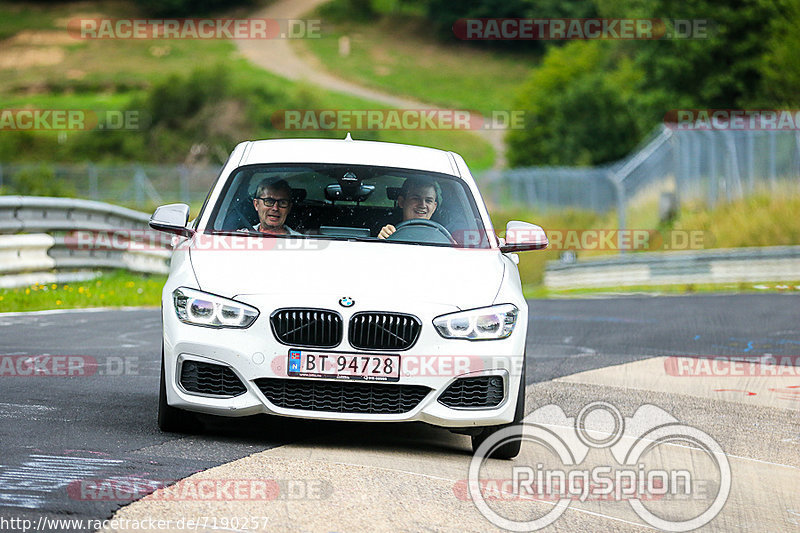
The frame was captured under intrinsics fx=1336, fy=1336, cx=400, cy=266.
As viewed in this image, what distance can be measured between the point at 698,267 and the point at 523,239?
52.7 feet

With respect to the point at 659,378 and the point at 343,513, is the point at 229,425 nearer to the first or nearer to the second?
the point at 343,513

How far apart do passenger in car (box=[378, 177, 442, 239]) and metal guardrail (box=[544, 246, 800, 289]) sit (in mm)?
14831

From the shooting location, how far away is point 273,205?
7.94 meters

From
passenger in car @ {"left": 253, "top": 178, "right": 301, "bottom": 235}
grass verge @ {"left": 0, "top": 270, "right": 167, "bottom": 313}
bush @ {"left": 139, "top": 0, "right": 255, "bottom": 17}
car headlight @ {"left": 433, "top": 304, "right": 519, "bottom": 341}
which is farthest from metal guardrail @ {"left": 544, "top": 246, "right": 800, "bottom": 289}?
bush @ {"left": 139, "top": 0, "right": 255, "bottom": 17}

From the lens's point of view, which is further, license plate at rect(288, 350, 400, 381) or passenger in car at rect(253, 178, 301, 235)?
passenger in car at rect(253, 178, 301, 235)

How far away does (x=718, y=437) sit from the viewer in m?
8.18

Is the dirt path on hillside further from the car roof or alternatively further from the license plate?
the license plate

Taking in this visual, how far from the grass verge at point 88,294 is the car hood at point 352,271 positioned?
8.02 meters

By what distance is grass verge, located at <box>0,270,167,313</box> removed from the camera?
14.9 metres

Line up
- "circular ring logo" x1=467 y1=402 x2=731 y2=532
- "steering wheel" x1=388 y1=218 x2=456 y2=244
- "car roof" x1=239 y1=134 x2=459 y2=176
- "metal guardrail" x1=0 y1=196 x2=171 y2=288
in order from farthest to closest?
"metal guardrail" x1=0 y1=196 x2=171 y2=288
"car roof" x1=239 y1=134 x2=459 y2=176
"steering wheel" x1=388 y1=218 x2=456 y2=244
"circular ring logo" x1=467 y1=402 x2=731 y2=532

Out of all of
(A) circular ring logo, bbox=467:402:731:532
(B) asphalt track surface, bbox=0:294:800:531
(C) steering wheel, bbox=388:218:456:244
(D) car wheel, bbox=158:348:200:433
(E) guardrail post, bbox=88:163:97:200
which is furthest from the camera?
(E) guardrail post, bbox=88:163:97:200

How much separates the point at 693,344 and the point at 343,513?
8.66m

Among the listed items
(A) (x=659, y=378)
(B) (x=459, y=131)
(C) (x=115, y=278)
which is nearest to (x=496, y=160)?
(B) (x=459, y=131)

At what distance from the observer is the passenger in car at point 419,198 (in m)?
8.10
